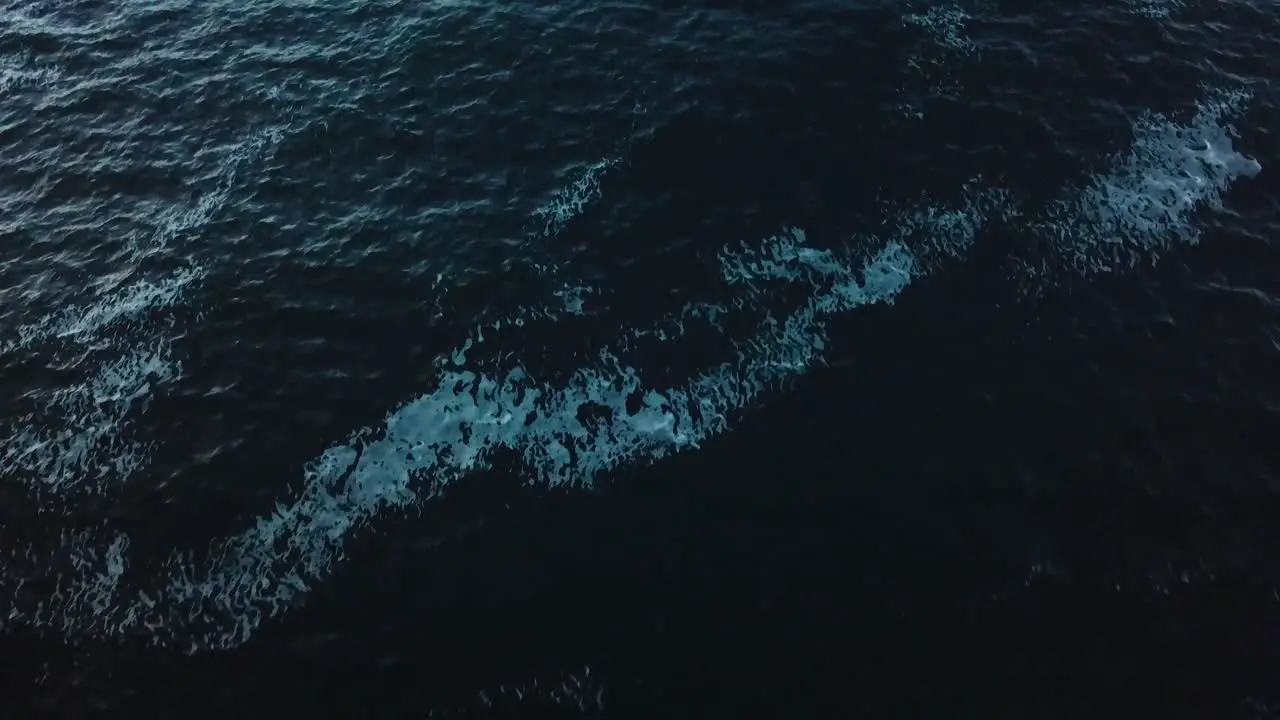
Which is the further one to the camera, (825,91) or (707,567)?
(825,91)

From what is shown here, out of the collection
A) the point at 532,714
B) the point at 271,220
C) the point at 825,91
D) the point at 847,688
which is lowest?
the point at 532,714

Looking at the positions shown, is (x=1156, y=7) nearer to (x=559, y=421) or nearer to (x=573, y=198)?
(x=573, y=198)

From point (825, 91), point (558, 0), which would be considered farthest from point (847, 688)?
point (558, 0)

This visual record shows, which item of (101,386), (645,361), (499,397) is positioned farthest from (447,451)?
(101,386)

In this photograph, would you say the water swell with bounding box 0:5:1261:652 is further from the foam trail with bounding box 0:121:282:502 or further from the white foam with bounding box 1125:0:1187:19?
the white foam with bounding box 1125:0:1187:19

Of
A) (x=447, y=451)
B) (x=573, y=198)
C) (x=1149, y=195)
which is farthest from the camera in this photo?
(x=573, y=198)

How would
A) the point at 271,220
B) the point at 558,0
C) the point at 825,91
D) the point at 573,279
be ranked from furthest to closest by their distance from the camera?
the point at 558,0 → the point at 825,91 → the point at 271,220 → the point at 573,279

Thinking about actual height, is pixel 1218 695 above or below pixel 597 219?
below

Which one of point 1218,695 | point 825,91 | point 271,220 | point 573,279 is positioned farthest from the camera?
point 825,91

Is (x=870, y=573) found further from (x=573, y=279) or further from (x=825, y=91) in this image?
(x=825, y=91)
